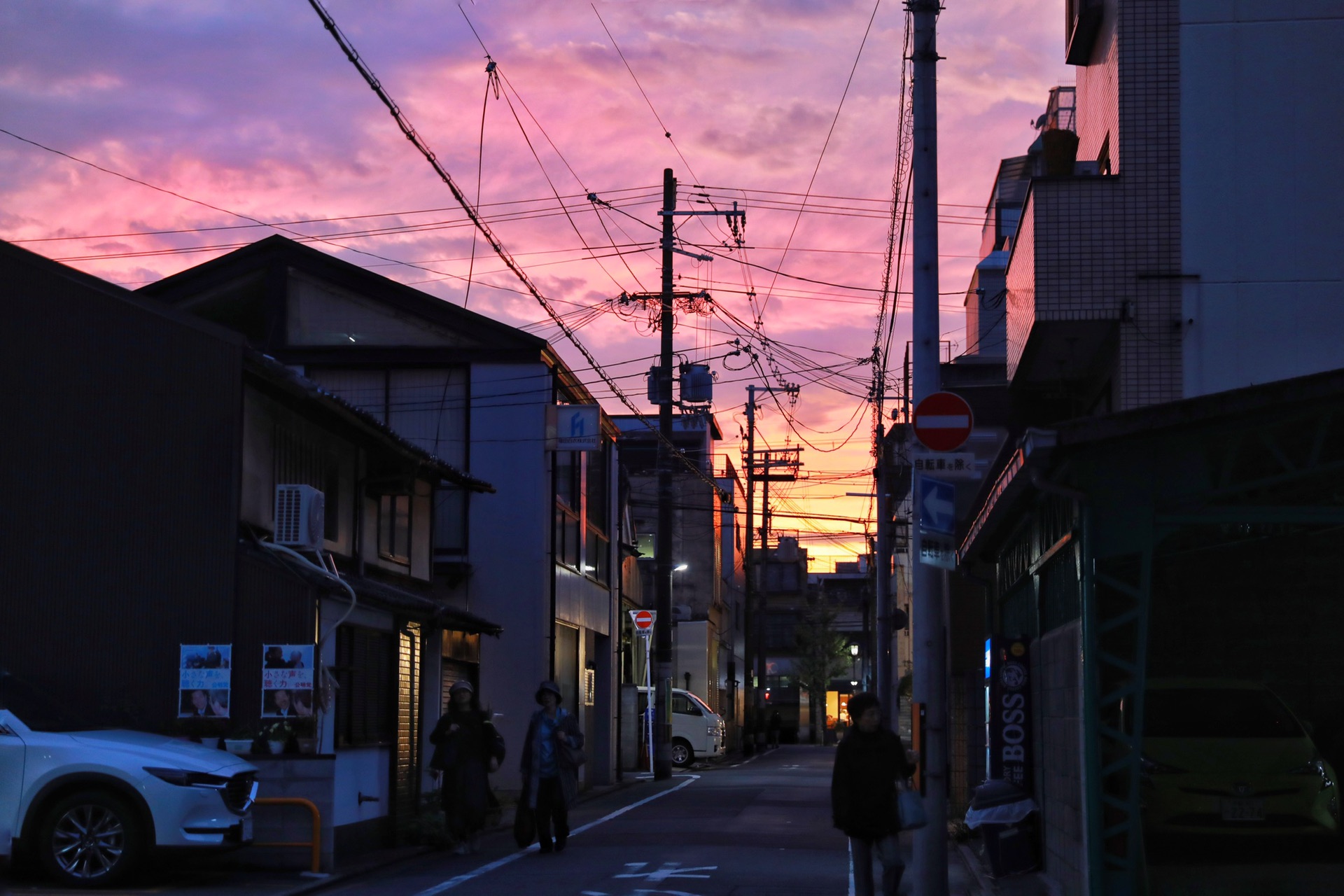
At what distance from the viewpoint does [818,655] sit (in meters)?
75.6

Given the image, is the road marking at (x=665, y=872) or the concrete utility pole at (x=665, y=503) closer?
the road marking at (x=665, y=872)

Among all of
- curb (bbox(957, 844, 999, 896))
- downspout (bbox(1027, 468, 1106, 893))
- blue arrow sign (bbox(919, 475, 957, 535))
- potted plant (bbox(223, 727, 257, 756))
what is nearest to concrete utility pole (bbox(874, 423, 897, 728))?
curb (bbox(957, 844, 999, 896))

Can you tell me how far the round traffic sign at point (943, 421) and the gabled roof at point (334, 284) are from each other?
1570cm

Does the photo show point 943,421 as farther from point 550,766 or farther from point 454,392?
point 454,392

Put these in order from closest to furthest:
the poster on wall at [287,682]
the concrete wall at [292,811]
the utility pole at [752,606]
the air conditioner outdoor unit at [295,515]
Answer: the concrete wall at [292,811], the poster on wall at [287,682], the air conditioner outdoor unit at [295,515], the utility pole at [752,606]

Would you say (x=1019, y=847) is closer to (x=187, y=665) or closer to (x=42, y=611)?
(x=187, y=665)

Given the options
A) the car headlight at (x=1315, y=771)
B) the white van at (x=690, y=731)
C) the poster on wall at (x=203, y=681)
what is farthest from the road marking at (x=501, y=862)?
the white van at (x=690, y=731)

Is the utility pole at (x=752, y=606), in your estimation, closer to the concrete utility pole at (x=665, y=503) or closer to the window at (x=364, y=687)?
the concrete utility pole at (x=665, y=503)

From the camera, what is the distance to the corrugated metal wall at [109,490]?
14789 millimetres

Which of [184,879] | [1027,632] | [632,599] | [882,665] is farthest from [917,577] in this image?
[632,599]

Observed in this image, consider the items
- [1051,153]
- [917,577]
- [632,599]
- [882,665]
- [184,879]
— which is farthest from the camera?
[632,599]

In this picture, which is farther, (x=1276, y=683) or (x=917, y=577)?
(x=1276, y=683)

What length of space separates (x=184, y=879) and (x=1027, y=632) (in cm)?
823

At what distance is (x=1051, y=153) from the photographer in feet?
54.5
